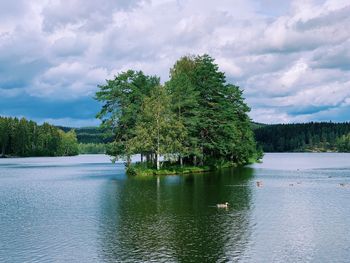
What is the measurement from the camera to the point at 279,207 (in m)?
49.3

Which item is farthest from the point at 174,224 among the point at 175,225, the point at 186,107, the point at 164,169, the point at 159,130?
the point at 186,107

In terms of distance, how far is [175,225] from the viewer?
39.1 metres

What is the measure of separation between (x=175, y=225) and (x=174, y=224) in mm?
477

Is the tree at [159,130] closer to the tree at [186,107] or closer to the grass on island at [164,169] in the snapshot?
the tree at [186,107]

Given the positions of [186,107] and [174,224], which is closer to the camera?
[174,224]

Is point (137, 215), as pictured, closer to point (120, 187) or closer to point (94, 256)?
point (94, 256)

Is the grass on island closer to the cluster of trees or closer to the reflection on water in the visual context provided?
the cluster of trees


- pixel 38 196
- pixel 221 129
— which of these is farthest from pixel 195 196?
pixel 221 129

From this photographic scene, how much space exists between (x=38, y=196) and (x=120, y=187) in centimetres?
1293

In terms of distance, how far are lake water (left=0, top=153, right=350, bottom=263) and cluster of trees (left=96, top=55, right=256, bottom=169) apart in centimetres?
2606

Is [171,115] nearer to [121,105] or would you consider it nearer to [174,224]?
[121,105]

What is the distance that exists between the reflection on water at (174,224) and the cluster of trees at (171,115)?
26500mm

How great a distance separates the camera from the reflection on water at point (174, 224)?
3019 cm

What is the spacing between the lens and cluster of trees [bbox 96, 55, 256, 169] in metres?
91.3
